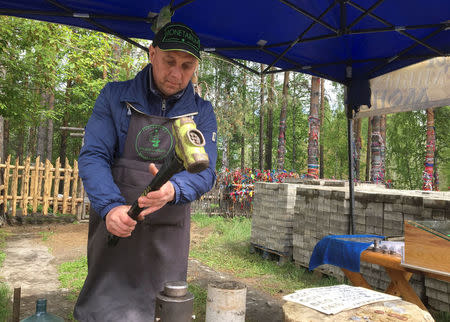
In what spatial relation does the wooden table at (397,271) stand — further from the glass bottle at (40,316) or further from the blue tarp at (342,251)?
the glass bottle at (40,316)

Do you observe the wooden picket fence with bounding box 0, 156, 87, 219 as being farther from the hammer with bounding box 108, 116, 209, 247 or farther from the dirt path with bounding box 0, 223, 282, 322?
the hammer with bounding box 108, 116, 209, 247

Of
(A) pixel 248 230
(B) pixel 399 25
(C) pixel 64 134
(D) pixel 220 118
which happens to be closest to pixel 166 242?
(B) pixel 399 25

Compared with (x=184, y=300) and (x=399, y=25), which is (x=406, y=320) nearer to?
(x=184, y=300)

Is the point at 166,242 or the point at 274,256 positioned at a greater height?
the point at 166,242

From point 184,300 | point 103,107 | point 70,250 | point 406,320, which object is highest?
point 103,107

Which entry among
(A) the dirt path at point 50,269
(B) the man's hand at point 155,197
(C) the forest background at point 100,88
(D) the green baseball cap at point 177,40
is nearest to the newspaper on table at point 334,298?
(B) the man's hand at point 155,197

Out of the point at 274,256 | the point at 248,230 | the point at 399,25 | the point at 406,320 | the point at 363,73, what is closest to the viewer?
the point at 406,320

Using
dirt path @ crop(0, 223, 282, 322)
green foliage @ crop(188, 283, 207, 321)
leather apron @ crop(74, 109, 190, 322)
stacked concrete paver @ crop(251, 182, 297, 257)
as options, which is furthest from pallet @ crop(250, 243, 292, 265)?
leather apron @ crop(74, 109, 190, 322)

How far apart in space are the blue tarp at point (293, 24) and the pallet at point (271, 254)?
3821 mm

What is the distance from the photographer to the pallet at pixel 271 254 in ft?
22.6

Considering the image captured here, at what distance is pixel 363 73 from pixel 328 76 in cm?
45

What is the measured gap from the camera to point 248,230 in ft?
34.2

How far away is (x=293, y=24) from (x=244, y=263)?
4.92 meters

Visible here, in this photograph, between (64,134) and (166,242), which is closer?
(166,242)
